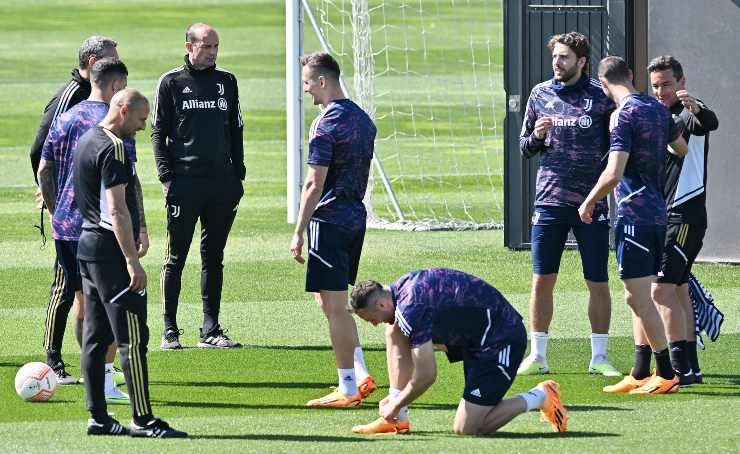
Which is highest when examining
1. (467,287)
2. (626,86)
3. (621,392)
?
(626,86)

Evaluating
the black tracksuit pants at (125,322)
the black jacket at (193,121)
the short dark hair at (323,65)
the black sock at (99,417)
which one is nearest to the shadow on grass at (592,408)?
the short dark hair at (323,65)

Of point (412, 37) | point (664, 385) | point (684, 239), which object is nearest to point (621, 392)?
point (664, 385)

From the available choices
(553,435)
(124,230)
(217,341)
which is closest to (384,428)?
A: (553,435)

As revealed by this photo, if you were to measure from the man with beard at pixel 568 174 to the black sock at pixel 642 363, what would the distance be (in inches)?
14.9

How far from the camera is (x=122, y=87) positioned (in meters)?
8.69

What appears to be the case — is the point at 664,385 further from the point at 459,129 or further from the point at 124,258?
the point at 459,129

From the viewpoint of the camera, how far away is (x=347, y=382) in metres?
8.73

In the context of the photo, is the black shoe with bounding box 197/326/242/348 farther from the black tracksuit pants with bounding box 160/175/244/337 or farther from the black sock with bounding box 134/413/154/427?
the black sock with bounding box 134/413/154/427

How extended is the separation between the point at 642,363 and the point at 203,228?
10.9 feet

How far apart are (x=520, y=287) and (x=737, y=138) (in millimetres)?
2633

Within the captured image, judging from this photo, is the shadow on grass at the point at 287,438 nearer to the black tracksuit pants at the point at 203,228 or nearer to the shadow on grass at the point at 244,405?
the shadow on grass at the point at 244,405

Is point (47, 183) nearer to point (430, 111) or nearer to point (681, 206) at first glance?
point (681, 206)

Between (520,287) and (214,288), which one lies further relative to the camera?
(520,287)

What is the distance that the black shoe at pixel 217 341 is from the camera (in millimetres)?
10781
